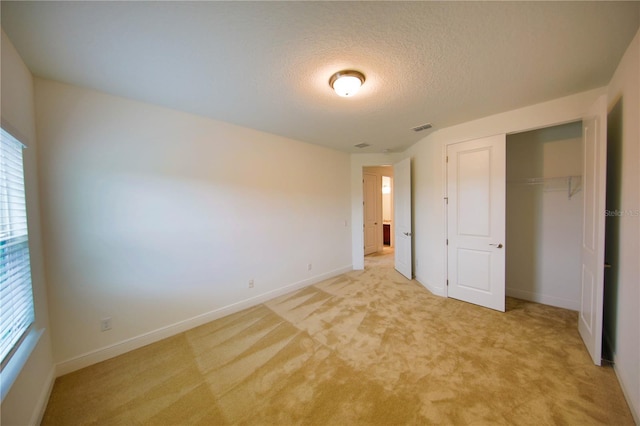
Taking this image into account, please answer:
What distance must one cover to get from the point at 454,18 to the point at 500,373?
2523 mm

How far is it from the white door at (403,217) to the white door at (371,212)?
4.90 ft

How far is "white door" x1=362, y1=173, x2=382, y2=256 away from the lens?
19.2 feet

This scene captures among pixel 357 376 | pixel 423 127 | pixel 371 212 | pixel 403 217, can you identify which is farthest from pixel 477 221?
pixel 371 212

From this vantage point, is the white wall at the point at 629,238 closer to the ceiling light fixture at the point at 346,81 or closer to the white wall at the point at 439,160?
the white wall at the point at 439,160

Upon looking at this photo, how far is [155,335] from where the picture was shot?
2.27 meters

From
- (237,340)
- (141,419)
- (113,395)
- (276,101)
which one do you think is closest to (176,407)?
(141,419)

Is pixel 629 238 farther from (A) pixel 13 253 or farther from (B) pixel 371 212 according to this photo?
(B) pixel 371 212

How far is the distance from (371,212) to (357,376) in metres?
4.62

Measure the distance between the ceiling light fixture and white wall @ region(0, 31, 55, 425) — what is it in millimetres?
2080

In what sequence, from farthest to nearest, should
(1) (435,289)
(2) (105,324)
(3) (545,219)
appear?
(1) (435,289), (3) (545,219), (2) (105,324)

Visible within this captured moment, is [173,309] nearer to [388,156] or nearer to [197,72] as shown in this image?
[197,72]

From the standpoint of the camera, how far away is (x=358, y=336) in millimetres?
2295

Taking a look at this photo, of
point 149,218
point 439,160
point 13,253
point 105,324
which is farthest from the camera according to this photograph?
point 439,160

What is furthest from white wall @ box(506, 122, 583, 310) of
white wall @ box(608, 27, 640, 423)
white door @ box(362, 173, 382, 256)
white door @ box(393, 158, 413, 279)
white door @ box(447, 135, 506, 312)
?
white door @ box(362, 173, 382, 256)
